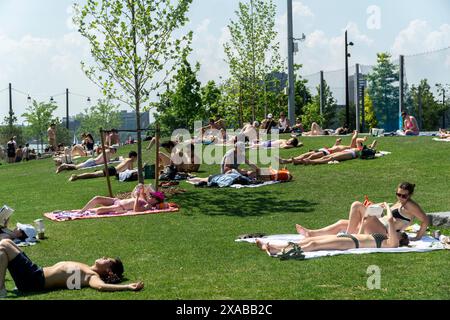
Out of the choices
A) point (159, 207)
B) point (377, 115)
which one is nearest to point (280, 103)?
point (377, 115)

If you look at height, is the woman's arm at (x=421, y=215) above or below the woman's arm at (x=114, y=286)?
above

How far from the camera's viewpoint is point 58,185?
20.8 metres

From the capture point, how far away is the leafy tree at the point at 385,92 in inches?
1608

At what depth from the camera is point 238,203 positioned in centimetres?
1484

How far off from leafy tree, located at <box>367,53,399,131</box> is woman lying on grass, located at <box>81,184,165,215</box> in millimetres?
27076

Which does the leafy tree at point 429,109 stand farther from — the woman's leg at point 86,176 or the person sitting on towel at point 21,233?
the person sitting on towel at point 21,233

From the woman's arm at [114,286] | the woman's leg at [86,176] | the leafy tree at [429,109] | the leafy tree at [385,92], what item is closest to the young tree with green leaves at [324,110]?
the leafy tree at [385,92]

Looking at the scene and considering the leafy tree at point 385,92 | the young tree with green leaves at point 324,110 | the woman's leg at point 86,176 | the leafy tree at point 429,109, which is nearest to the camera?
the woman's leg at point 86,176

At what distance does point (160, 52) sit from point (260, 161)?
6.06m

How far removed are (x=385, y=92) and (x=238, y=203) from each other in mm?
36570

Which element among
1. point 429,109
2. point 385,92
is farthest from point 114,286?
point 429,109
